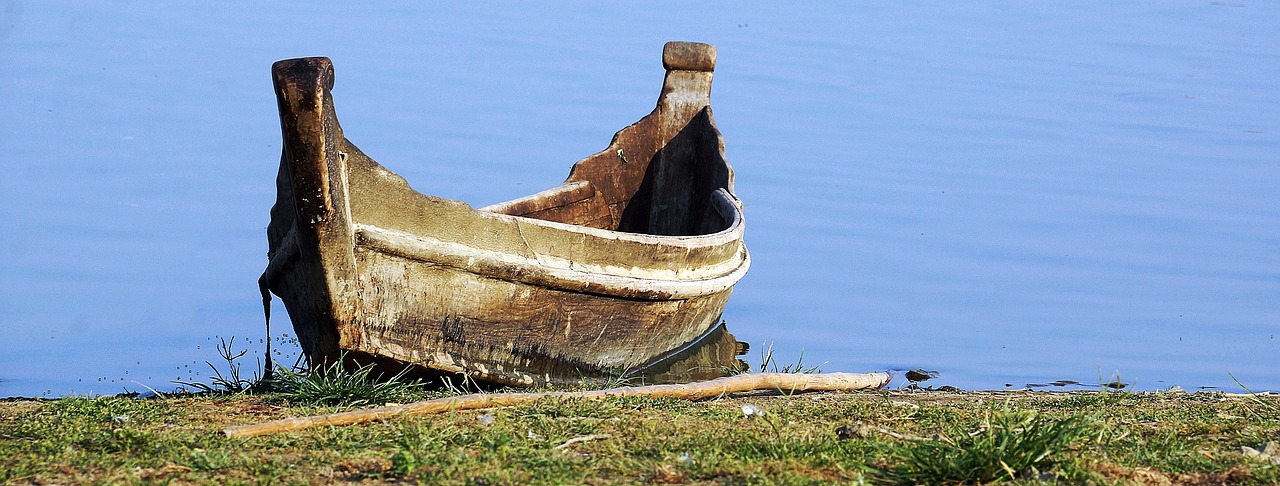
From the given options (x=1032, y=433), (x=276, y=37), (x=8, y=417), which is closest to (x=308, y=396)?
(x=8, y=417)

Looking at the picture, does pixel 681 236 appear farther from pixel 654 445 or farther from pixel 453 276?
pixel 654 445

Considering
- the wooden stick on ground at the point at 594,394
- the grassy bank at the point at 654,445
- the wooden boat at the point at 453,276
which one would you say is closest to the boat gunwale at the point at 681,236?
the wooden boat at the point at 453,276

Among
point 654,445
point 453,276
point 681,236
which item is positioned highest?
point 681,236

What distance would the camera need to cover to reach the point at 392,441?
12.3 feet

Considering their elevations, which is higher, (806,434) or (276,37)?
(276,37)

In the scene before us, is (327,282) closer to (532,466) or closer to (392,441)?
(392,441)

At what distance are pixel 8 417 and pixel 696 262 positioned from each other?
3.24 m

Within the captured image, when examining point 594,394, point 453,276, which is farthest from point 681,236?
point 594,394

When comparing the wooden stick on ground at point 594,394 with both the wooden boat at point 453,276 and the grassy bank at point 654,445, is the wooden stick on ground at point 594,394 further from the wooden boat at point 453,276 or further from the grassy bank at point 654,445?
the wooden boat at point 453,276

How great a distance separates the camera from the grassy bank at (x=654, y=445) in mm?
3363

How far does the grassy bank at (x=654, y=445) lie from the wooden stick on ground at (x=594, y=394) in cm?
5

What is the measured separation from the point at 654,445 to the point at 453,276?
71.6 inches

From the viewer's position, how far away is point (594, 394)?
4492 mm

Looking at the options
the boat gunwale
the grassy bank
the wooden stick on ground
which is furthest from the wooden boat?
the wooden stick on ground
